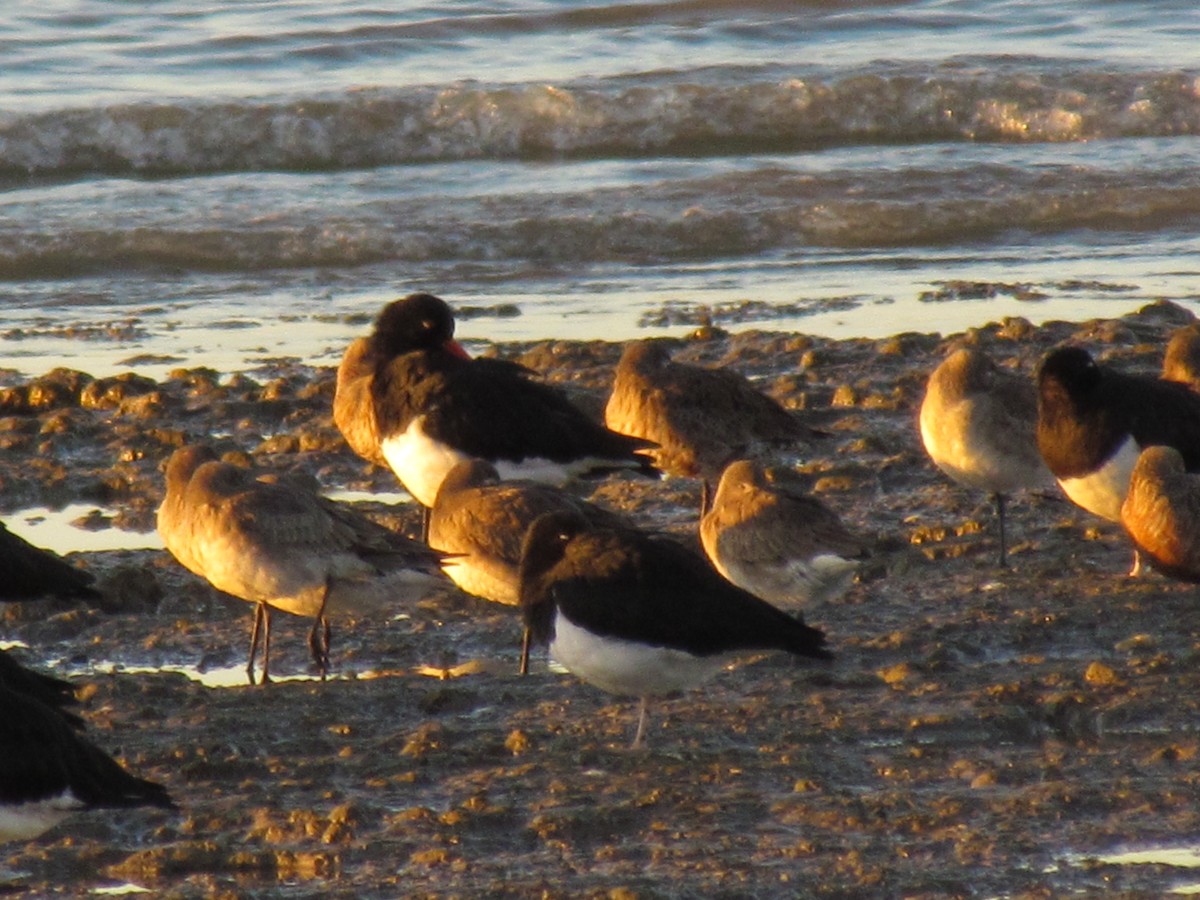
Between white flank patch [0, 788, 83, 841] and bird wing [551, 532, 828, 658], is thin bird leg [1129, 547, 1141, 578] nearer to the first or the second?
bird wing [551, 532, 828, 658]

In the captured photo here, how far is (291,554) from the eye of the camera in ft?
21.2

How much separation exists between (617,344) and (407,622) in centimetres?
388

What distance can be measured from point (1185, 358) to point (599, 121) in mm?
8640

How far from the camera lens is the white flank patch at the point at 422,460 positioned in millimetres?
7977

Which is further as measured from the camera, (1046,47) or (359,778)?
(1046,47)

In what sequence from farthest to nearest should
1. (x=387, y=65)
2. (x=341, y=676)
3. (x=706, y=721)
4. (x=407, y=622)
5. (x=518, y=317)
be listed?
(x=387, y=65), (x=518, y=317), (x=407, y=622), (x=341, y=676), (x=706, y=721)

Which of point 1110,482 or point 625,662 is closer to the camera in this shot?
point 625,662

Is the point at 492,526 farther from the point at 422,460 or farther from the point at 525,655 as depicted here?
the point at 422,460

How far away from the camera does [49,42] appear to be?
18688mm

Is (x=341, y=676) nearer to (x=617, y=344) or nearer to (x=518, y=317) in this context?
(x=617, y=344)

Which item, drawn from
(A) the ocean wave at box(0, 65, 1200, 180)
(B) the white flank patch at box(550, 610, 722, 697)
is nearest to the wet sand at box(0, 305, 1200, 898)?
(B) the white flank patch at box(550, 610, 722, 697)

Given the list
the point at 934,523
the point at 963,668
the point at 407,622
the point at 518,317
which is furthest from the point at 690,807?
the point at 518,317

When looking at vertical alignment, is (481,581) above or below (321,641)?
above

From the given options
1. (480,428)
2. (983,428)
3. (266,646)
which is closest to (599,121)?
(480,428)
